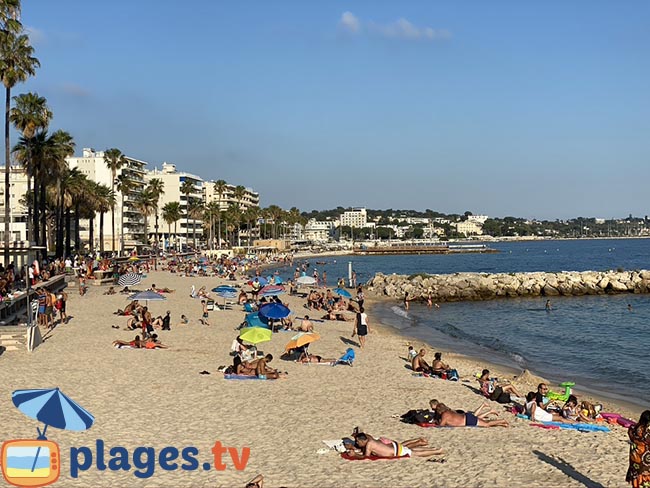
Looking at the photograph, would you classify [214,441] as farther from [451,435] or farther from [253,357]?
[253,357]

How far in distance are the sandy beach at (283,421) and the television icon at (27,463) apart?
1.93ft

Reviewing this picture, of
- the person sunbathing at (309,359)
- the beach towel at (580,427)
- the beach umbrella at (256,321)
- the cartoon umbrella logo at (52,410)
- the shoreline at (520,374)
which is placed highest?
the cartoon umbrella logo at (52,410)

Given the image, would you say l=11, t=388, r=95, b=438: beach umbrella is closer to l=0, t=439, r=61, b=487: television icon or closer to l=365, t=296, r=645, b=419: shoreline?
l=0, t=439, r=61, b=487: television icon

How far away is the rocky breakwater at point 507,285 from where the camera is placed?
1957 inches

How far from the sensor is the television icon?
8156 mm

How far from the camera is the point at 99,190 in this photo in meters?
73.0

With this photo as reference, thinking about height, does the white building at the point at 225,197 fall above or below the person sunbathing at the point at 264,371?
above

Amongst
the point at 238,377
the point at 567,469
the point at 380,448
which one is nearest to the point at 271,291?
the point at 238,377

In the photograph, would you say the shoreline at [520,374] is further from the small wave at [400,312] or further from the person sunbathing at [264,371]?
the small wave at [400,312]

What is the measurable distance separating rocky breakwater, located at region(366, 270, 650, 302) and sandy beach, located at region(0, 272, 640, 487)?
28.1 m

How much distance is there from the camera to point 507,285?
52.0 metres

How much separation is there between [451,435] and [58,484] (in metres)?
6.81

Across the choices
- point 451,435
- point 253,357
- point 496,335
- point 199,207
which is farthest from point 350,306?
point 199,207

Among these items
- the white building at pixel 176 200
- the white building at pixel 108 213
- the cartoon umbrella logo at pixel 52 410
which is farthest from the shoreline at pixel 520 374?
the white building at pixel 176 200
